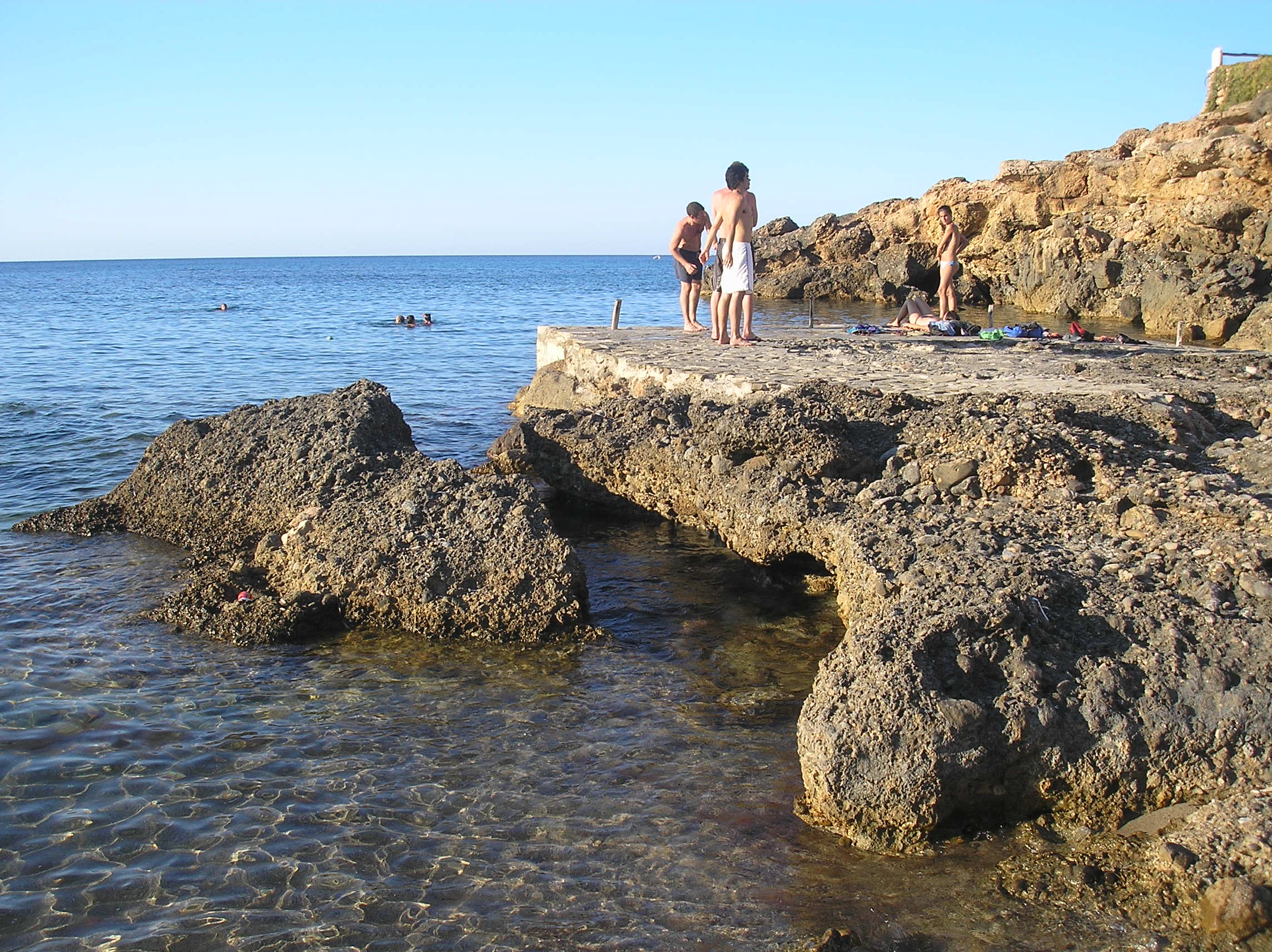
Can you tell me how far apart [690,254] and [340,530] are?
794cm

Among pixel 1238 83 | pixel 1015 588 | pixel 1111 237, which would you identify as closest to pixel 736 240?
pixel 1015 588

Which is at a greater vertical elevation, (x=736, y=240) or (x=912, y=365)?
(x=736, y=240)

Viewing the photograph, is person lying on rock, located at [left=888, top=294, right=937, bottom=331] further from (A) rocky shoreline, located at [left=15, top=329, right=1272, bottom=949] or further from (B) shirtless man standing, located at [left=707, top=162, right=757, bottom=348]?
(B) shirtless man standing, located at [left=707, top=162, right=757, bottom=348]

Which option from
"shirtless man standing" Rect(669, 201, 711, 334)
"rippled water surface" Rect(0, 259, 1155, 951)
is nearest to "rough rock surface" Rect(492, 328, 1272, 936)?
"rippled water surface" Rect(0, 259, 1155, 951)

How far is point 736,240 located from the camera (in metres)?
11.4

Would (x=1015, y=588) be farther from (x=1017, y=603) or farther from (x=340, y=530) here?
(x=340, y=530)

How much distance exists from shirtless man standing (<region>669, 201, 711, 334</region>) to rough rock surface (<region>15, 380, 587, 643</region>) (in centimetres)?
596

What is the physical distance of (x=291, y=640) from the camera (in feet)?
21.6

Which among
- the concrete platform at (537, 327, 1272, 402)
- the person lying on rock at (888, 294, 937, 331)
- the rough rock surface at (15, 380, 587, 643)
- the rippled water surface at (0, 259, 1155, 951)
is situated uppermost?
the person lying on rock at (888, 294, 937, 331)

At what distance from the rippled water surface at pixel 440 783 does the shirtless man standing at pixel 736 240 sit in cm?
407

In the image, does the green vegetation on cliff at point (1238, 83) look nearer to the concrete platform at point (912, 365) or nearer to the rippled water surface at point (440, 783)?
the concrete platform at point (912, 365)

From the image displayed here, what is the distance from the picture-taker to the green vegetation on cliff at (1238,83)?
29312mm

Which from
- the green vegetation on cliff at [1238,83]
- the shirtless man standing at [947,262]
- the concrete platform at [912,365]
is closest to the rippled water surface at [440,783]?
the concrete platform at [912,365]

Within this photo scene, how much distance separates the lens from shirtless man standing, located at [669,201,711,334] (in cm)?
1335
